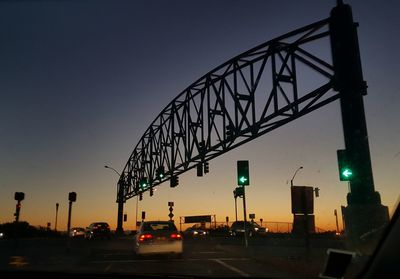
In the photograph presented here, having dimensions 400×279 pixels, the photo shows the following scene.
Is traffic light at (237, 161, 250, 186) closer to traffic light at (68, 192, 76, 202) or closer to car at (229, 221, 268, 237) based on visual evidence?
traffic light at (68, 192, 76, 202)

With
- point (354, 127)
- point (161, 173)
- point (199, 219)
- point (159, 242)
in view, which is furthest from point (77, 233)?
point (354, 127)

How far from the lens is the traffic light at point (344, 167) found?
11773 millimetres

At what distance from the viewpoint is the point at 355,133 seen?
39.3 feet

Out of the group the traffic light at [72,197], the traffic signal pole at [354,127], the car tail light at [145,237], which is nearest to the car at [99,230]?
the traffic light at [72,197]

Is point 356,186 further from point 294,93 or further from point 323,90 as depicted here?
point 294,93

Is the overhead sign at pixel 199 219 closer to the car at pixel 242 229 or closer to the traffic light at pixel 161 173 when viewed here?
the car at pixel 242 229

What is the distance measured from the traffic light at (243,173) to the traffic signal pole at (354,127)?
829cm

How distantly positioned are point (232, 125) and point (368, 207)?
12534 millimetres

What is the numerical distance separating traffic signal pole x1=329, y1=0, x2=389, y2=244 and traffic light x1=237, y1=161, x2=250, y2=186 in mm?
8289

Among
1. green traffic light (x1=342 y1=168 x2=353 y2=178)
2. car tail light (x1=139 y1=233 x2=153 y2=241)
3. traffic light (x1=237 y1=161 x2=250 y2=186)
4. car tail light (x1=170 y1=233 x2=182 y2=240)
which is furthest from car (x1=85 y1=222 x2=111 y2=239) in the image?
green traffic light (x1=342 y1=168 x2=353 y2=178)

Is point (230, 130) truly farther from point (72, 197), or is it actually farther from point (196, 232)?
point (196, 232)

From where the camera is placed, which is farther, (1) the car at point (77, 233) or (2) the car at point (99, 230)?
(1) the car at point (77, 233)

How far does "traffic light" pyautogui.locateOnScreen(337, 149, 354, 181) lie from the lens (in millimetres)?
11773

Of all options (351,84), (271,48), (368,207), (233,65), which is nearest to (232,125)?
(233,65)
